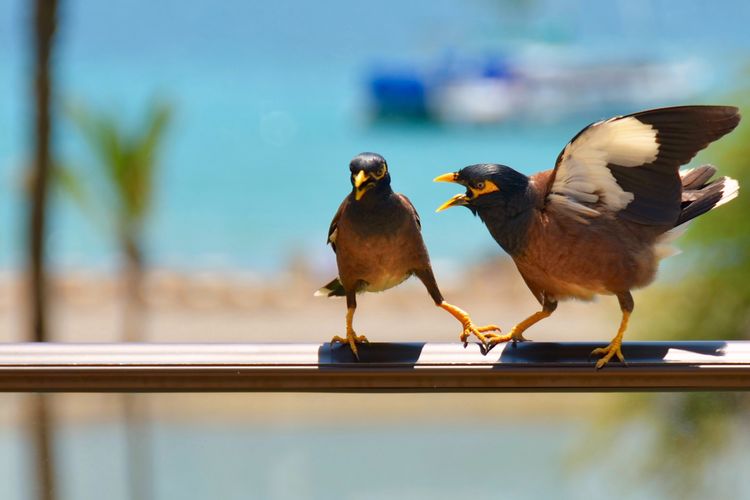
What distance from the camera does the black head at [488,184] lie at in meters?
1.63

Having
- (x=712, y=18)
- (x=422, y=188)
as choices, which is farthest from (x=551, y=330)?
(x=712, y=18)

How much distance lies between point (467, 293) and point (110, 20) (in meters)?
25.4

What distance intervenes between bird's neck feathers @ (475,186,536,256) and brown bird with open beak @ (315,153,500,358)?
0.47 feet

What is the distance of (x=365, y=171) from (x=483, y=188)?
21cm

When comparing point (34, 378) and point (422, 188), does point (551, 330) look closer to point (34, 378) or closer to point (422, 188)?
point (34, 378)

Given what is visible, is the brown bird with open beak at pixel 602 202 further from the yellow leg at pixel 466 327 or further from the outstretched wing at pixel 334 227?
the outstretched wing at pixel 334 227

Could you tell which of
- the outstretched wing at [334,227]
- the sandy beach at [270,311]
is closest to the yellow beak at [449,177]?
the outstretched wing at [334,227]

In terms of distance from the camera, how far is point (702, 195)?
172cm

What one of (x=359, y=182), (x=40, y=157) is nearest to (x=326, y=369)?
(x=359, y=182)

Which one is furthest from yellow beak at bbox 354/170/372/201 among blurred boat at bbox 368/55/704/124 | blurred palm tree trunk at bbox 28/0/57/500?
blurred boat at bbox 368/55/704/124

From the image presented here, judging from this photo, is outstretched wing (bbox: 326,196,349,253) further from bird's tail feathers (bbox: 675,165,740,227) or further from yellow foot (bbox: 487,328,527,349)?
bird's tail feathers (bbox: 675,165,740,227)

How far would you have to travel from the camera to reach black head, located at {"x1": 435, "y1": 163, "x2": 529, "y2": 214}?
163cm

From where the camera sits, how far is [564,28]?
99.1 ft

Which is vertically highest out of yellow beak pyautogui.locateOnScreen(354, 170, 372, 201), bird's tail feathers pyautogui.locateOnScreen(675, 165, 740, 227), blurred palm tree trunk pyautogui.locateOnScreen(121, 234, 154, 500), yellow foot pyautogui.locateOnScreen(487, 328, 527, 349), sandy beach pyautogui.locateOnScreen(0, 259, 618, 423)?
yellow beak pyautogui.locateOnScreen(354, 170, 372, 201)
